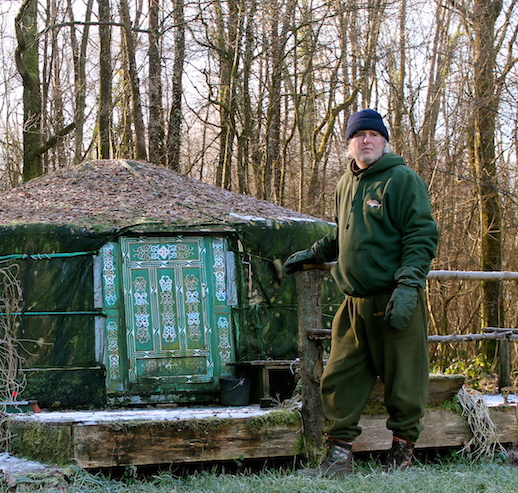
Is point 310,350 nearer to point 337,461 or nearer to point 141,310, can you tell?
point 337,461

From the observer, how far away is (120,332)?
6.45 meters

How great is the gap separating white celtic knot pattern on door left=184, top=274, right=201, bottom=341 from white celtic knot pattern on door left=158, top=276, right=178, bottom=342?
14 cm

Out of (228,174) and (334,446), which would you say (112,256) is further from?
(228,174)

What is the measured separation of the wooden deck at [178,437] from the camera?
3779 millimetres

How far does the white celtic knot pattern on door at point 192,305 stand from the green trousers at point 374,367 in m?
3.29

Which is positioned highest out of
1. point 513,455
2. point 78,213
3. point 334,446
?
point 78,213

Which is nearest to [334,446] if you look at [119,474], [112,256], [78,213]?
[119,474]

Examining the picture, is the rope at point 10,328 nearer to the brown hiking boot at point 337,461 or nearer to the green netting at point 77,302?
the green netting at point 77,302

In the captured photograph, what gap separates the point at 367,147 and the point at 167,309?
11.9 ft

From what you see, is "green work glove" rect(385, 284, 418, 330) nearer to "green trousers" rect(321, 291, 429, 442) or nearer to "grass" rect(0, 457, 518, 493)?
"green trousers" rect(321, 291, 429, 442)

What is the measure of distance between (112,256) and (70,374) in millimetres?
1108

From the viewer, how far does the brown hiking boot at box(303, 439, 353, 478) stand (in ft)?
10.8

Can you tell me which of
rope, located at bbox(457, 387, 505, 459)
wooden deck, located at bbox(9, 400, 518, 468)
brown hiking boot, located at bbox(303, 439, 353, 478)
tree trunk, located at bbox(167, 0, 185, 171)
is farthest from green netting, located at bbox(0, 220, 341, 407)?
tree trunk, located at bbox(167, 0, 185, 171)

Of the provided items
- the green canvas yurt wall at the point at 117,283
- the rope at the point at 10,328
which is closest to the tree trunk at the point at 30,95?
the green canvas yurt wall at the point at 117,283
